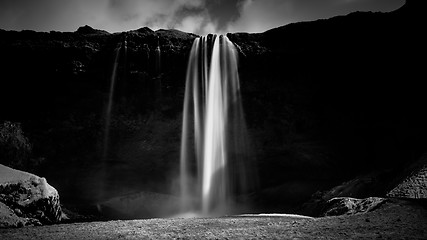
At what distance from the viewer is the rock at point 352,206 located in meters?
8.27

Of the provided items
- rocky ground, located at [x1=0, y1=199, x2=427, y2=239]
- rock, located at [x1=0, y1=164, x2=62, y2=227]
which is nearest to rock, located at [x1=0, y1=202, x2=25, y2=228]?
rock, located at [x1=0, y1=164, x2=62, y2=227]

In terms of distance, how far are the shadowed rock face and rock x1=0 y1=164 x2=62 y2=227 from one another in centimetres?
587

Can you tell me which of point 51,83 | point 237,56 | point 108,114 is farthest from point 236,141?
point 51,83

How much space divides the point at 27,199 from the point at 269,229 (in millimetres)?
7583

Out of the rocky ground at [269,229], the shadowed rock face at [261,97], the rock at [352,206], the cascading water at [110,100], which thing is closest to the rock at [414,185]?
the rock at [352,206]

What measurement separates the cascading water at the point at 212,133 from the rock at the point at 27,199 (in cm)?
723

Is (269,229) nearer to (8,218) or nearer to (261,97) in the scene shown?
(8,218)

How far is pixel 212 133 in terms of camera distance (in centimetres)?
1598

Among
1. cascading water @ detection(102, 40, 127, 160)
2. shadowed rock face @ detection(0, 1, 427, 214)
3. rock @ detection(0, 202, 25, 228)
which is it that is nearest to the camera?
rock @ detection(0, 202, 25, 228)

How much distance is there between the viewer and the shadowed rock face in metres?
15.5

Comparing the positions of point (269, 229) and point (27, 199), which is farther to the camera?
point (27, 199)

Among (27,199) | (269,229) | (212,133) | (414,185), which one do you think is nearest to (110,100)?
(212,133)

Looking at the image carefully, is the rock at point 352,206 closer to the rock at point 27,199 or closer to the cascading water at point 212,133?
the cascading water at point 212,133

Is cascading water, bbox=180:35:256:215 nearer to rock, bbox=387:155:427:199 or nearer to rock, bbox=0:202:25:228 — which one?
rock, bbox=387:155:427:199
